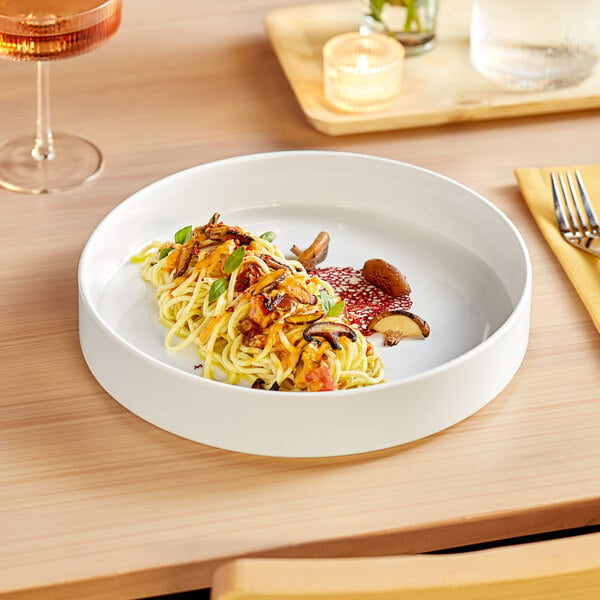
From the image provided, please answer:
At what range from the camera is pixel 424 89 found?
1597mm

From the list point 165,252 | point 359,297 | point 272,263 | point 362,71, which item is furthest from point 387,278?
point 362,71

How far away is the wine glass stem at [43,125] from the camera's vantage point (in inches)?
56.6

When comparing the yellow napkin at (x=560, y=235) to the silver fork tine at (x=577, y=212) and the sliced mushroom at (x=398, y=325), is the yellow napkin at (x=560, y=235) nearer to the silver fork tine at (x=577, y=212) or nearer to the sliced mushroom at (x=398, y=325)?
the silver fork tine at (x=577, y=212)

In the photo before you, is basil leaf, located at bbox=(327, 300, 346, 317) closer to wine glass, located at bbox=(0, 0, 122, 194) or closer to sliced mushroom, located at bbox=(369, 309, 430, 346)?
sliced mushroom, located at bbox=(369, 309, 430, 346)

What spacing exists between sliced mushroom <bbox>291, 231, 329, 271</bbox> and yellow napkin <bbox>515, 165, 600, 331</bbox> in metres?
0.29

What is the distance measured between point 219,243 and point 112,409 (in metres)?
0.23

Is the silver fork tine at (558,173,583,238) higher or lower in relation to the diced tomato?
lower

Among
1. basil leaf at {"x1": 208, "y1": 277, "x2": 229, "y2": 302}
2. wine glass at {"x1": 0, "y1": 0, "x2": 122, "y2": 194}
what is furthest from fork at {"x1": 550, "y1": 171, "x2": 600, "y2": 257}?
wine glass at {"x1": 0, "y1": 0, "x2": 122, "y2": 194}

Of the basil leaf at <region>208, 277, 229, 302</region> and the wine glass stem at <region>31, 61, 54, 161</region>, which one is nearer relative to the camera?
the basil leaf at <region>208, 277, 229, 302</region>

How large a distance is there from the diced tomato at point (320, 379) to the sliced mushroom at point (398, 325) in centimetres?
13

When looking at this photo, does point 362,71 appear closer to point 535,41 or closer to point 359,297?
point 535,41

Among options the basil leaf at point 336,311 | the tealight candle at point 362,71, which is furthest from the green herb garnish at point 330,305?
the tealight candle at point 362,71

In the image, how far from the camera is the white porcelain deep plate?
3.18 ft

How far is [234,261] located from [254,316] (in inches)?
3.2
